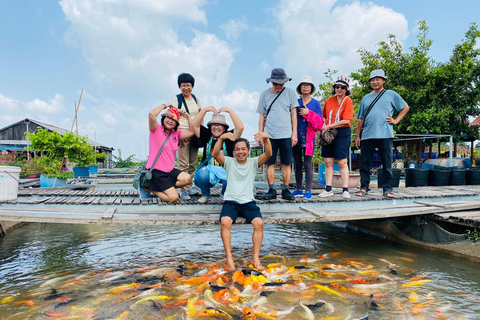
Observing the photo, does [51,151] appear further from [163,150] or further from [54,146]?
[163,150]

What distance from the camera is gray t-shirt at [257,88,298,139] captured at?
5422 millimetres

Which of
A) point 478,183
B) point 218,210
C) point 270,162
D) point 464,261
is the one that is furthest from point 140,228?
point 478,183

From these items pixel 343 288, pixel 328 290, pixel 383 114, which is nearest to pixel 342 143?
pixel 383 114

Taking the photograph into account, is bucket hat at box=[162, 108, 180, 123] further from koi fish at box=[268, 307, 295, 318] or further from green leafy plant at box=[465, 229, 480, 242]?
green leafy plant at box=[465, 229, 480, 242]

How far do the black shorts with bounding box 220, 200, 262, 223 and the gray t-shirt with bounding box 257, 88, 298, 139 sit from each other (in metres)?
1.41

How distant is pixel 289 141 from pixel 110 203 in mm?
3412

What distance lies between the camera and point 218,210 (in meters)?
5.35

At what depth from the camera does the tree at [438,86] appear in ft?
56.5

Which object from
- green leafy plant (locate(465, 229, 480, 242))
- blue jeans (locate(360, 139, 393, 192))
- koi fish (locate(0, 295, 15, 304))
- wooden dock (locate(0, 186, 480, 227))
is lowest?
koi fish (locate(0, 295, 15, 304))

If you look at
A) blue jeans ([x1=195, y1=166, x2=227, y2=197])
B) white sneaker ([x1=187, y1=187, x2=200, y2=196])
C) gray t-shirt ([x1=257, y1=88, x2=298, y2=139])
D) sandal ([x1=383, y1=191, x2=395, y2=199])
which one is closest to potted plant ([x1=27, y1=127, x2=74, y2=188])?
white sneaker ([x1=187, y1=187, x2=200, y2=196])

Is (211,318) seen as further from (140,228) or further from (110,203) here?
(140,228)

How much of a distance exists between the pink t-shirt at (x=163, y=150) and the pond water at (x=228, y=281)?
69.3 inches

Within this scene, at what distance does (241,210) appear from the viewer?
4.75 meters

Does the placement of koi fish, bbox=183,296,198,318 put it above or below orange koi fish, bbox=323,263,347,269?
above
